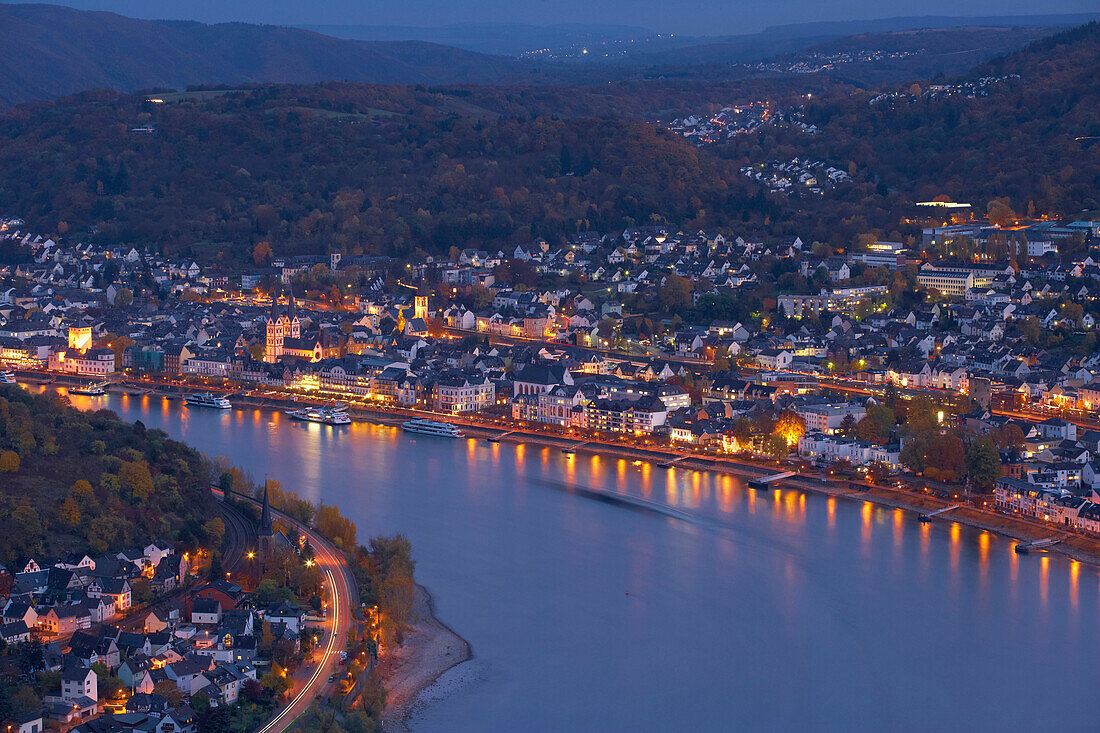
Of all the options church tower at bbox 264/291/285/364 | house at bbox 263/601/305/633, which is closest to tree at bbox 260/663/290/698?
house at bbox 263/601/305/633

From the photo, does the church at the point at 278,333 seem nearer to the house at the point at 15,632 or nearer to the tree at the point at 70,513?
the tree at the point at 70,513

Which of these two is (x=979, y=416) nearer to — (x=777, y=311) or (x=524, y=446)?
(x=524, y=446)

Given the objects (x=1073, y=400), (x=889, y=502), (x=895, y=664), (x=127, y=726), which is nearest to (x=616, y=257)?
(x=1073, y=400)

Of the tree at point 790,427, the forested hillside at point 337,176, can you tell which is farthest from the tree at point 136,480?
the forested hillside at point 337,176

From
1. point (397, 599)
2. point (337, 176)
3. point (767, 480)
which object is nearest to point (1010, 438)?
point (767, 480)

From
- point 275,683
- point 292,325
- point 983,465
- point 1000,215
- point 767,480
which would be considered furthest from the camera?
point 1000,215

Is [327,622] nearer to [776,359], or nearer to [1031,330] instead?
[776,359]
